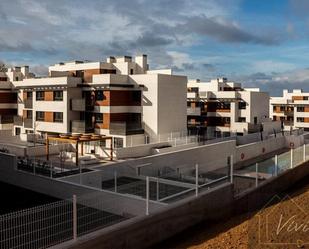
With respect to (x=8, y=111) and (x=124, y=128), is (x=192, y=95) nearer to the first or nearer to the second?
(x=124, y=128)

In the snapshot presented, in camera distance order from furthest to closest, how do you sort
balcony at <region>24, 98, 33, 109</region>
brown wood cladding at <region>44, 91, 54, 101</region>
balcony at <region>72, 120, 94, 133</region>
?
balcony at <region>24, 98, 33, 109</region> < brown wood cladding at <region>44, 91, 54, 101</region> < balcony at <region>72, 120, 94, 133</region>

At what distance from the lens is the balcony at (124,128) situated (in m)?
31.8

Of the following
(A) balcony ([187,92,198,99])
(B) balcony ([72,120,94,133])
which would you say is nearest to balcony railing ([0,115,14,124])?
(B) balcony ([72,120,94,133])

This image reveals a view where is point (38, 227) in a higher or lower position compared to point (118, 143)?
lower

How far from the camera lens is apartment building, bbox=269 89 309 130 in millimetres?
64875

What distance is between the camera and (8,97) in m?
46.7

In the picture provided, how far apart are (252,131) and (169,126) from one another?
16160 millimetres

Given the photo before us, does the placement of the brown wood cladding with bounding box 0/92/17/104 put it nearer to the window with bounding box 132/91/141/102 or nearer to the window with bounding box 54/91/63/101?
the window with bounding box 54/91/63/101

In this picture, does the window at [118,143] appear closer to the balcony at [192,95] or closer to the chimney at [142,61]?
the chimney at [142,61]

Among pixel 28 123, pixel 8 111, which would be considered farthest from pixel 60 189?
pixel 8 111

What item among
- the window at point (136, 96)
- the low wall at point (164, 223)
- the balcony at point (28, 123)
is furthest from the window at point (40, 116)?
the low wall at point (164, 223)

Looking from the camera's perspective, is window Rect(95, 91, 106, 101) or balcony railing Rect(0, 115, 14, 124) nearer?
window Rect(95, 91, 106, 101)

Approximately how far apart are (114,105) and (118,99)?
704mm

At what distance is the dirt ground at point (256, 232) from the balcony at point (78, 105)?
23.4m
